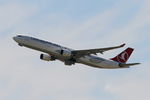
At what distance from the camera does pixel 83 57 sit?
10838 centimetres

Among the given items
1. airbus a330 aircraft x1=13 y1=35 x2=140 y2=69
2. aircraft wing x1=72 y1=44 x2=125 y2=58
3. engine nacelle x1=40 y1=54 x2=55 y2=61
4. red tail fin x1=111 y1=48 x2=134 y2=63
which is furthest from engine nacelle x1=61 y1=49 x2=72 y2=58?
red tail fin x1=111 y1=48 x2=134 y2=63

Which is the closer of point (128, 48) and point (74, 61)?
point (74, 61)

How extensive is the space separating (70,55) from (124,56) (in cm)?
1673

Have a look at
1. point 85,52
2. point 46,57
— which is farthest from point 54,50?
point 46,57

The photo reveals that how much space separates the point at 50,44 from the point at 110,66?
15673mm

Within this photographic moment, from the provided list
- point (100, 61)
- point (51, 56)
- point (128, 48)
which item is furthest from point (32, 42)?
point (128, 48)

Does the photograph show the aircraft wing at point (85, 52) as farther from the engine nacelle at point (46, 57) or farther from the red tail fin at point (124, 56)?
the red tail fin at point (124, 56)

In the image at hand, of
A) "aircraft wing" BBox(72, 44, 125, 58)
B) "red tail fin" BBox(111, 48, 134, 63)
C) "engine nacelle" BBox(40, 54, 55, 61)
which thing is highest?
"red tail fin" BBox(111, 48, 134, 63)

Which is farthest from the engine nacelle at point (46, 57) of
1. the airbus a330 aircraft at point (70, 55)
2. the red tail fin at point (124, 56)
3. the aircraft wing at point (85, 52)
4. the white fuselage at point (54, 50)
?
the red tail fin at point (124, 56)

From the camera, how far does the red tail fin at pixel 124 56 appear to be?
11706cm

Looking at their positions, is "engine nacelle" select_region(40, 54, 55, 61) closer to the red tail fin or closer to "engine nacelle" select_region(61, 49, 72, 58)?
"engine nacelle" select_region(61, 49, 72, 58)

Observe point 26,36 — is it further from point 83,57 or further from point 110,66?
point 110,66

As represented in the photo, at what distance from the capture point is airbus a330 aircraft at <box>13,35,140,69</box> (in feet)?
333

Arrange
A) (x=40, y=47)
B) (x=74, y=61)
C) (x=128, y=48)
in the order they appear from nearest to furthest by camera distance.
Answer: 1. (x=40, y=47)
2. (x=74, y=61)
3. (x=128, y=48)
